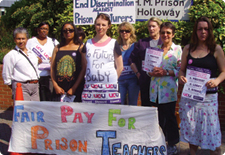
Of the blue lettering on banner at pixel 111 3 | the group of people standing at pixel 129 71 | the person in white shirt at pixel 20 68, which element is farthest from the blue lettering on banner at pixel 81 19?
the person in white shirt at pixel 20 68

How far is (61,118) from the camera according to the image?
3.27 meters

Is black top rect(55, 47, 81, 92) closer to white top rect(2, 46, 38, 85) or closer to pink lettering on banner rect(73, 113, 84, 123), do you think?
pink lettering on banner rect(73, 113, 84, 123)

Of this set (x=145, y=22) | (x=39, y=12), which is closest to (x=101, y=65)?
(x=145, y=22)

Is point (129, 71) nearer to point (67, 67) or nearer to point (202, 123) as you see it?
point (67, 67)

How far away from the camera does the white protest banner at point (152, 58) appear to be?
361 centimetres

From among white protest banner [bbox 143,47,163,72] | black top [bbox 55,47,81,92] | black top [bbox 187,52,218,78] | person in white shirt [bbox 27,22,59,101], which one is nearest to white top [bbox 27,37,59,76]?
person in white shirt [bbox 27,22,59,101]

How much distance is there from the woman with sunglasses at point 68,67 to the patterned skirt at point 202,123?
5.31ft

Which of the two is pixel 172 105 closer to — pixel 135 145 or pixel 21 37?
pixel 135 145

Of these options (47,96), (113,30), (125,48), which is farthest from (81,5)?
(47,96)

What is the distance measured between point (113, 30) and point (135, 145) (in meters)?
3.44

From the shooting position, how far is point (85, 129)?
321 cm

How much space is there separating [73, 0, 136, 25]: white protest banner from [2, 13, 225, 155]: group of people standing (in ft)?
3.20

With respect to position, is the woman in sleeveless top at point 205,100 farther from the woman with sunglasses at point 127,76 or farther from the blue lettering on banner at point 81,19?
the blue lettering on banner at point 81,19

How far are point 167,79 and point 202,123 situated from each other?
2.73 feet
